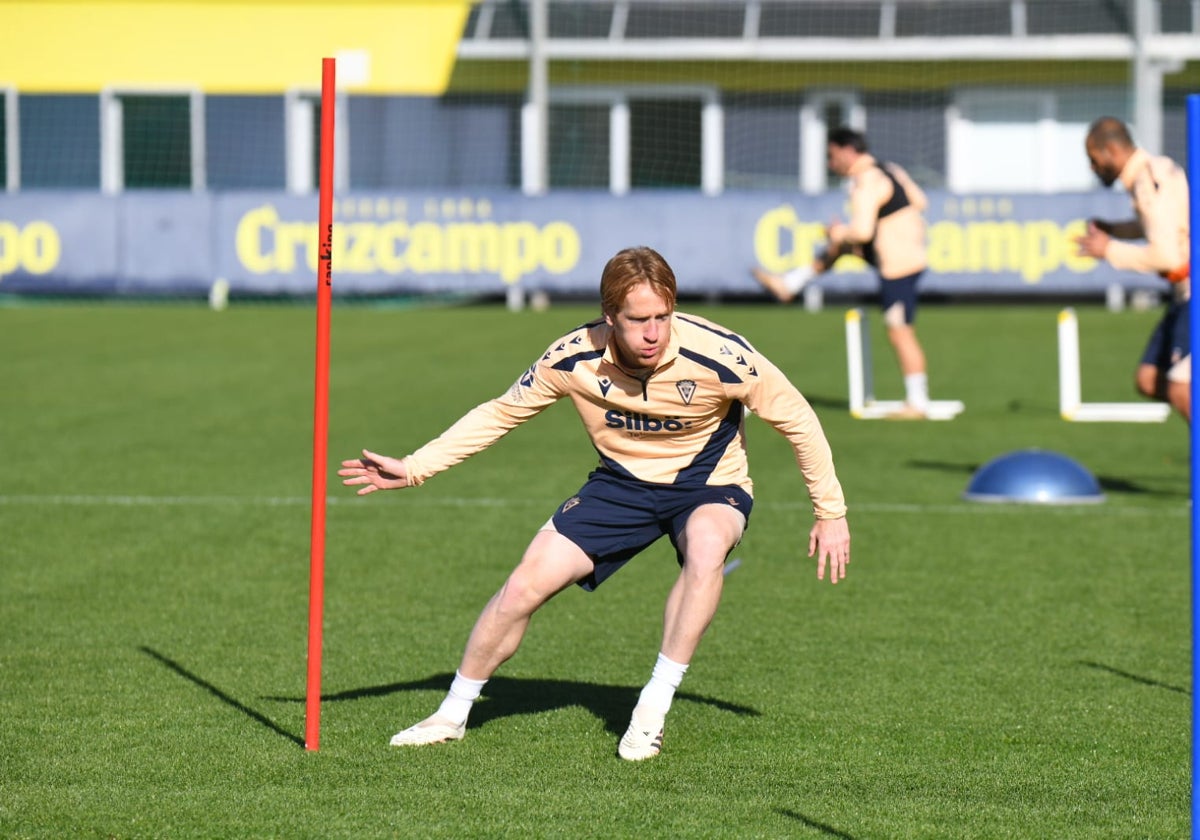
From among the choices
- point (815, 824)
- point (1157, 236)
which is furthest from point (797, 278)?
point (815, 824)

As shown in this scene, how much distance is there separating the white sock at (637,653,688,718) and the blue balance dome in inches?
222

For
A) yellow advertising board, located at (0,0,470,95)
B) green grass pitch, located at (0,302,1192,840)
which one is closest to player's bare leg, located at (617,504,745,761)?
green grass pitch, located at (0,302,1192,840)

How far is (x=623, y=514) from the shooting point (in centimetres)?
597

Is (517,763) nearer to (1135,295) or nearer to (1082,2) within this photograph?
(1135,295)

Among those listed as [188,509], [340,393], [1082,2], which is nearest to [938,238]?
[1082,2]

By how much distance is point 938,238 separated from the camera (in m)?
25.8

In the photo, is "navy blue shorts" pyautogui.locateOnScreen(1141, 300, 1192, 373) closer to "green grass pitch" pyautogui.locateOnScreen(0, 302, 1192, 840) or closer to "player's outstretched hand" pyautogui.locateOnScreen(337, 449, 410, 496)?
"green grass pitch" pyautogui.locateOnScreen(0, 302, 1192, 840)

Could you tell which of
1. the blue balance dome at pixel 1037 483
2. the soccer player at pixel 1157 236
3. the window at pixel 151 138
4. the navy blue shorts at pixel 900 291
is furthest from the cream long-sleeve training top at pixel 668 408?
the window at pixel 151 138

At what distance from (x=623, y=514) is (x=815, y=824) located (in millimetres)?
1285

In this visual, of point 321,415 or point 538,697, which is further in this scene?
point 538,697

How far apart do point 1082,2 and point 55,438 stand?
63.9ft

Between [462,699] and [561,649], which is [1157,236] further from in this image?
[462,699]

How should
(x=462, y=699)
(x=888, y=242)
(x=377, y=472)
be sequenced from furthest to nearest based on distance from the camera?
(x=888, y=242) → (x=462, y=699) → (x=377, y=472)

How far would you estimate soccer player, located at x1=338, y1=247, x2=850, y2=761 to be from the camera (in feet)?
18.7
